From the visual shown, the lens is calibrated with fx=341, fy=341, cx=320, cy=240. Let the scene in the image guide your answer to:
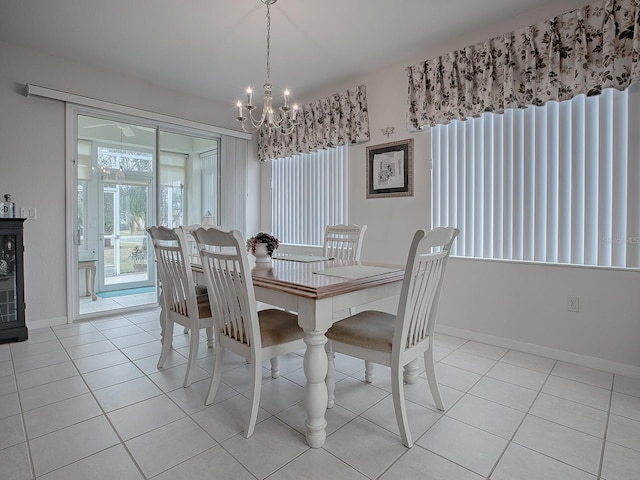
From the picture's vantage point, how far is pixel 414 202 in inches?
136

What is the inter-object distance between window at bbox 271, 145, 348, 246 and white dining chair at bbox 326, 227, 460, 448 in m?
2.35

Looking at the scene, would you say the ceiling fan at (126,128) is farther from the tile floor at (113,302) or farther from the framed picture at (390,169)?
the framed picture at (390,169)

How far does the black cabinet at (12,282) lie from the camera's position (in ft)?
9.89

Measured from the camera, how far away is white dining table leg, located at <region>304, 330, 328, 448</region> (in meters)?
1.61

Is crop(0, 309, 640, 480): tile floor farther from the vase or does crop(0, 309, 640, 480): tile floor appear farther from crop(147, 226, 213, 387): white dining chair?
the vase

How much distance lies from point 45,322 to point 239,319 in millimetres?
2918

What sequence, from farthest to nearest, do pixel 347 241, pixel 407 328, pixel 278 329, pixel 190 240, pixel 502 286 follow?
1. pixel 190 240
2. pixel 347 241
3. pixel 502 286
4. pixel 278 329
5. pixel 407 328

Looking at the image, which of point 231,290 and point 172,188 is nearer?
point 231,290

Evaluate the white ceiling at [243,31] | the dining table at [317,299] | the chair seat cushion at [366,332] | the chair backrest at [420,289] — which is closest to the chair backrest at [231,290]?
the dining table at [317,299]

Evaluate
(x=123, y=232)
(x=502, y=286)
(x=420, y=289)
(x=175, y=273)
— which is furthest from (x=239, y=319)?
(x=123, y=232)

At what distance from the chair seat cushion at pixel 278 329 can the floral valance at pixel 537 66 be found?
234 cm

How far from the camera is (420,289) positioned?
1670mm

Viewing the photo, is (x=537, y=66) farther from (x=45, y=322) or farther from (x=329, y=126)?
(x=45, y=322)

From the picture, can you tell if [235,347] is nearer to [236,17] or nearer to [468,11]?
[236,17]
